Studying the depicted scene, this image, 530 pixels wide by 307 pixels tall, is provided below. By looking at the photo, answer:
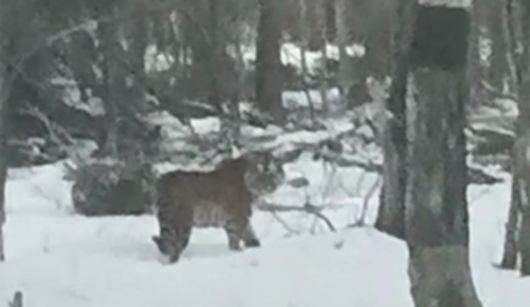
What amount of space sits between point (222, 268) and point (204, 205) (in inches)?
65.2

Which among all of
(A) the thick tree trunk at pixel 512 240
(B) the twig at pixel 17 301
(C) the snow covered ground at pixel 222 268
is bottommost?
(C) the snow covered ground at pixel 222 268

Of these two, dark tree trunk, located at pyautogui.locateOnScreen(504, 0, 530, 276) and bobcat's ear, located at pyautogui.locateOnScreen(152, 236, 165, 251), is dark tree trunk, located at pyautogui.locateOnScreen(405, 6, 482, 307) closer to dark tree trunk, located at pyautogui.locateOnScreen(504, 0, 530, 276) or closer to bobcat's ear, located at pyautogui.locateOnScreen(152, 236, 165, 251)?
dark tree trunk, located at pyautogui.locateOnScreen(504, 0, 530, 276)

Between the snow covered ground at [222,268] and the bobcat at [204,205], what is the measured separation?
16cm

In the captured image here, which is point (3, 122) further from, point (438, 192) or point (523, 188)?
point (438, 192)

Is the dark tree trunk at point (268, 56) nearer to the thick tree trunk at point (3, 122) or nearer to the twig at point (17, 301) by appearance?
the thick tree trunk at point (3, 122)

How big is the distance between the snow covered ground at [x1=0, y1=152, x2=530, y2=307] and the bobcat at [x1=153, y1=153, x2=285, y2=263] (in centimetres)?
16

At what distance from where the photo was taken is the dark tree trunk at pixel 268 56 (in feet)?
101

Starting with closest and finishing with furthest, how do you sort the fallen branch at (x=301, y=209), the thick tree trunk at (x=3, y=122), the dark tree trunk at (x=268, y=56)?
the thick tree trunk at (x=3, y=122) → the fallen branch at (x=301, y=209) → the dark tree trunk at (x=268, y=56)

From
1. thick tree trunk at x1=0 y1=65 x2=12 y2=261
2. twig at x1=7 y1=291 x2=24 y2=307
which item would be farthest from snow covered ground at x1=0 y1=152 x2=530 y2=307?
twig at x1=7 y1=291 x2=24 y2=307

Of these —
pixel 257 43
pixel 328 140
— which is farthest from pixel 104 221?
pixel 257 43

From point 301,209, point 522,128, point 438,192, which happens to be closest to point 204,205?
point 301,209

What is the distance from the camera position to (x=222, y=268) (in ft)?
39.0

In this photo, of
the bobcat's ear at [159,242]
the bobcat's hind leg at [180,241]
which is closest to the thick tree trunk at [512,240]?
the bobcat's hind leg at [180,241]

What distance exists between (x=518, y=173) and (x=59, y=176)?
404 inches
